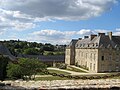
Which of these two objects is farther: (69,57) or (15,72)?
(69,57)

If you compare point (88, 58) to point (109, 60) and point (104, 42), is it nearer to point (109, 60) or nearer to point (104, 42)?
point (109, 60)

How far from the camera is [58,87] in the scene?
8.57 meters

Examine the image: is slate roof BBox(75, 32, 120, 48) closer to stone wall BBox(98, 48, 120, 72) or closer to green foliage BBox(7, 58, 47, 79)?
stone wall BBox(98, 48, 120, 72)

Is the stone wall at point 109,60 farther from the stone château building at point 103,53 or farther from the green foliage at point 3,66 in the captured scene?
the green foliage at point 3,66

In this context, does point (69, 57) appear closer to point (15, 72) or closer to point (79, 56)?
point (79, 56)

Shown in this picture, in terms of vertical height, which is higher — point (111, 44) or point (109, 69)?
point (111, 44)

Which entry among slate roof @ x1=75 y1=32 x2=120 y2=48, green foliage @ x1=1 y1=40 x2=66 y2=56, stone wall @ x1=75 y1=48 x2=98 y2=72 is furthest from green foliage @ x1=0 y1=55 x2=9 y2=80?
green foliage @ x1=1 y1=40 x2=66 y2=56

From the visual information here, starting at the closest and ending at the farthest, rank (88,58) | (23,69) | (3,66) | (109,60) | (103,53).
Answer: (23,69) < (3,66) < (103,53) < (109,60) < (88,58)

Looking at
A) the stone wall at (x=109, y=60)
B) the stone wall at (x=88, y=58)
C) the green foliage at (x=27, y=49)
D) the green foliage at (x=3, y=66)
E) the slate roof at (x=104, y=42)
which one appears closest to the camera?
the green foliage at (x=3, y=66)

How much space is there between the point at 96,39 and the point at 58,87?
162ft

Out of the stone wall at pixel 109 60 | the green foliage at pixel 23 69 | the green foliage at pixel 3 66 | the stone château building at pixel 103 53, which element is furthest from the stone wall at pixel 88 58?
the green foliage at pixel 3 66

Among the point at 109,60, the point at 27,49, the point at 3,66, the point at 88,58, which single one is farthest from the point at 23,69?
the point at 27,49

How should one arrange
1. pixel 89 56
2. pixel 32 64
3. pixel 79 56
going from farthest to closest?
pixel 79 56 < pixel 89 56 < pixel 32 64

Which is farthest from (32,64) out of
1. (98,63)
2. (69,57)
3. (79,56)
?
(69,57)
